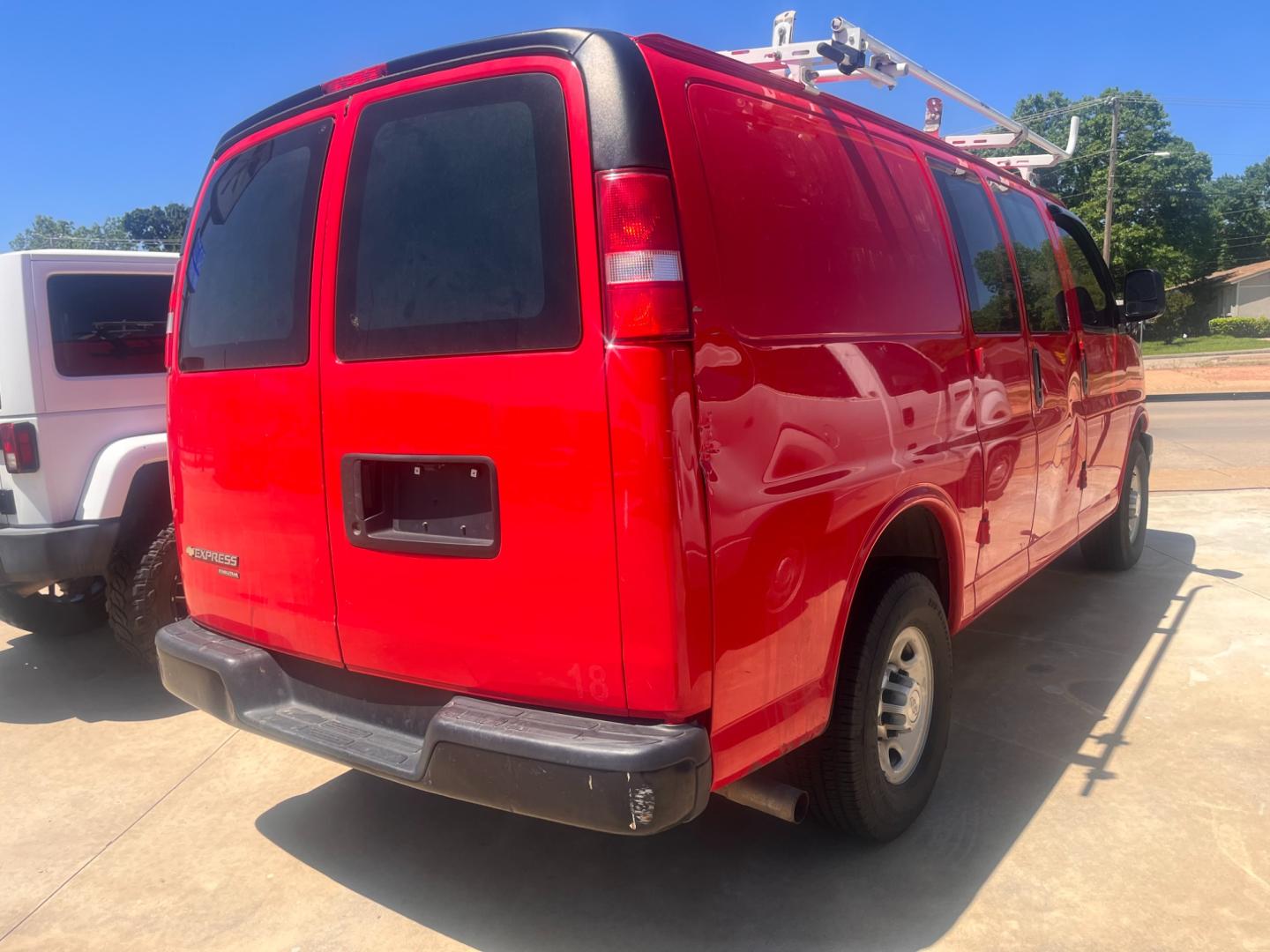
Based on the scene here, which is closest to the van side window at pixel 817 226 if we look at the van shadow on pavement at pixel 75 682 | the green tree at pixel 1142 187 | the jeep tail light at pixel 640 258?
the jeep tail light at pixel 640 258

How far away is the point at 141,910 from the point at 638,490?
210 cm

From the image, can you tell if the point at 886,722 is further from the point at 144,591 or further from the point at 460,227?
the point at 144,591

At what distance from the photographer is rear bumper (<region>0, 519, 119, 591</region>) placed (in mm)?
4160

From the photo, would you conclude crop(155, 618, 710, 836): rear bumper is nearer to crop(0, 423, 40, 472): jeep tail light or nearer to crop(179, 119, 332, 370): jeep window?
crop(179, 119, 332, 370): jeep window

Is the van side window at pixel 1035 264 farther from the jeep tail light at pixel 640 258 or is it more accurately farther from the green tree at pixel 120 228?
the green tree at pixel 120 228

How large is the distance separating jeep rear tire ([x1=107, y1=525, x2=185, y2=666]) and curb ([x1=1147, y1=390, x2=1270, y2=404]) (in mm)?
20347

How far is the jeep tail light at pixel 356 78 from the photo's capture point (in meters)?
2.62

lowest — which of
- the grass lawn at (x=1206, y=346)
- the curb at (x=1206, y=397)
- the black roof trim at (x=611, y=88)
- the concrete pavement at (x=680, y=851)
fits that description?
the concrete pavement at (x=680, y=851)

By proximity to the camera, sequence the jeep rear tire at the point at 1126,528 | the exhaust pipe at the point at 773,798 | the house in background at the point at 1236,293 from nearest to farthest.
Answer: the exhaust pipe at the point at 773,798
the jeep rear tire at the point at 1126,528
the house in background at the point at 1236,293

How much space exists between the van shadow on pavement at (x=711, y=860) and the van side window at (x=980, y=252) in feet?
5.31

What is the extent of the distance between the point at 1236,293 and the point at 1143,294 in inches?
2842

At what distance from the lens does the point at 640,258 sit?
6.98ft

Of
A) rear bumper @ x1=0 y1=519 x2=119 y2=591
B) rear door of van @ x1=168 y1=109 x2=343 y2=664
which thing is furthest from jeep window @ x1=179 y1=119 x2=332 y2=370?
rear bumper @ x1=0 y1=519 x2=119 y2=591

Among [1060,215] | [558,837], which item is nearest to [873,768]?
[558,837]
